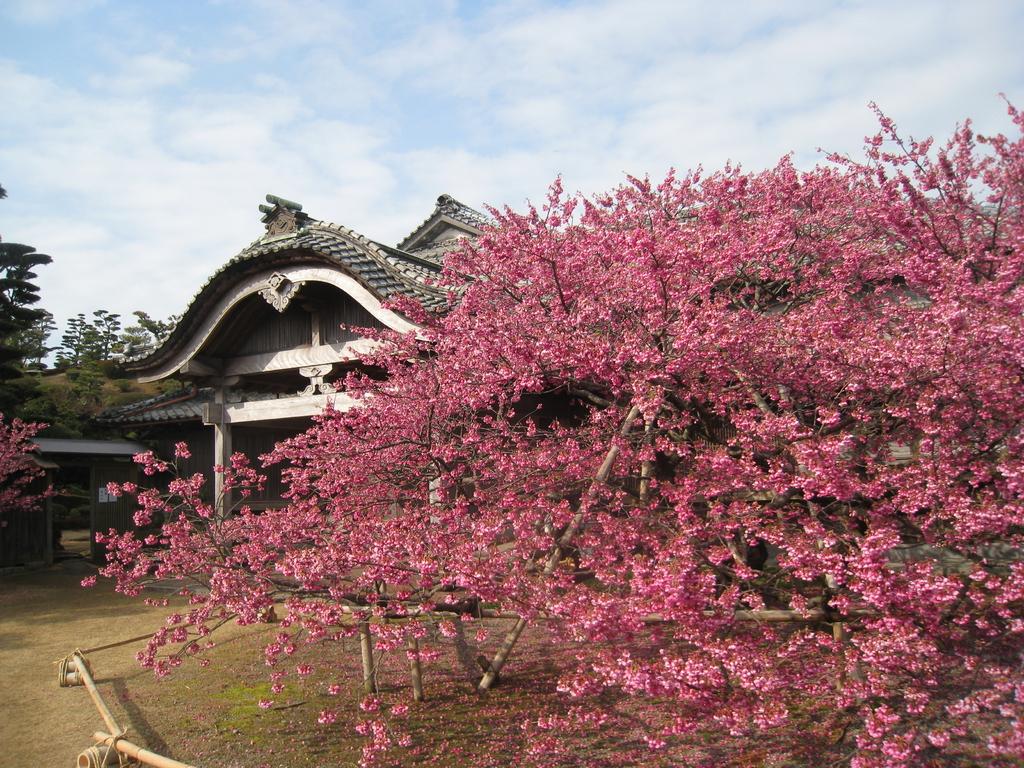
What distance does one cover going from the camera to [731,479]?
185 inches

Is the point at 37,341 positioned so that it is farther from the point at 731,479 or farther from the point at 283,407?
the point at 731,479

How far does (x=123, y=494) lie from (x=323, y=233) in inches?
343

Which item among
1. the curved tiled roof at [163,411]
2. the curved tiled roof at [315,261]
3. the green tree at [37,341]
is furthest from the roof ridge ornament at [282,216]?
the green tree at [37,341]

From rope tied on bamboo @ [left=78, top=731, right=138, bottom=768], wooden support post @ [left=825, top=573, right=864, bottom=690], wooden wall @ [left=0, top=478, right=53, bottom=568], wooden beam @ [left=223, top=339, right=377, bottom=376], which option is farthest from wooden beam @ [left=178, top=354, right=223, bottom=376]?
wooden support post @ [left=825, top=573, right=864, bottom=690]

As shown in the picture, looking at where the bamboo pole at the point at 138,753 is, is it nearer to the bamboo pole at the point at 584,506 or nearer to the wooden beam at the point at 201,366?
the bamboo pole at the point at 584,506

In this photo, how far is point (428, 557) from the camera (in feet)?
14.8

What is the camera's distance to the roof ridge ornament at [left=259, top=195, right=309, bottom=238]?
10445mm

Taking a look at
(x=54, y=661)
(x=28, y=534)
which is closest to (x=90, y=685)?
(x=54, y=661)

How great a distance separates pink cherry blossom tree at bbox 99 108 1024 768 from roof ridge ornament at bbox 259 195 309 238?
4152mm

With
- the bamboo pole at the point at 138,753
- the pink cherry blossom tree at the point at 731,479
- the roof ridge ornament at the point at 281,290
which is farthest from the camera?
the roof ridge ornament at the point at 281,290

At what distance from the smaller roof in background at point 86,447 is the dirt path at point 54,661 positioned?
7.95 feet

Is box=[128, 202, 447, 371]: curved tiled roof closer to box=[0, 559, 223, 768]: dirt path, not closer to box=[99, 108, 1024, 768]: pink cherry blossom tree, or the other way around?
box=[99, 108, 1024, 768]: pink cherry blossom tree

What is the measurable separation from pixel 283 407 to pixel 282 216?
2.91m

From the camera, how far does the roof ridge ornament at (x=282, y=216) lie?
10445 millimetres
